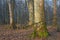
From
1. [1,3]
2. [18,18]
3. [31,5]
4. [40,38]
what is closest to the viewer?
[40,38]

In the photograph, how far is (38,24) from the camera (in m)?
12.7

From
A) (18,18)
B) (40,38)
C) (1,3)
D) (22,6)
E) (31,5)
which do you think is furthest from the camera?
(1,3)

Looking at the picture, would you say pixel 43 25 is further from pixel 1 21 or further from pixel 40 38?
pixel 1 21

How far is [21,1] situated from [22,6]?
3.50ft

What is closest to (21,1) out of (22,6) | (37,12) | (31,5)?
(22,6)

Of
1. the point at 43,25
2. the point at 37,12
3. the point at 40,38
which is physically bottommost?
the point at 40,38

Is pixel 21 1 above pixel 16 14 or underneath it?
above

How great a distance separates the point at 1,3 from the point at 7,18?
11.9ft

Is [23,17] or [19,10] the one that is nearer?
[23,17]

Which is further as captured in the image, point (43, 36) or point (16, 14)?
point (16, 14)

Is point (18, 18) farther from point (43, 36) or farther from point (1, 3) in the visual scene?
point (43, 36)

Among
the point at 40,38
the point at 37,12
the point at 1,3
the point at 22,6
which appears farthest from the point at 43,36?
the point at 1,3

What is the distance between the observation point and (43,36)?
1254cm

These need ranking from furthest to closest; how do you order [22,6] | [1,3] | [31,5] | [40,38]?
[1,3]
[22,6]
[31,5]
[40,38]
